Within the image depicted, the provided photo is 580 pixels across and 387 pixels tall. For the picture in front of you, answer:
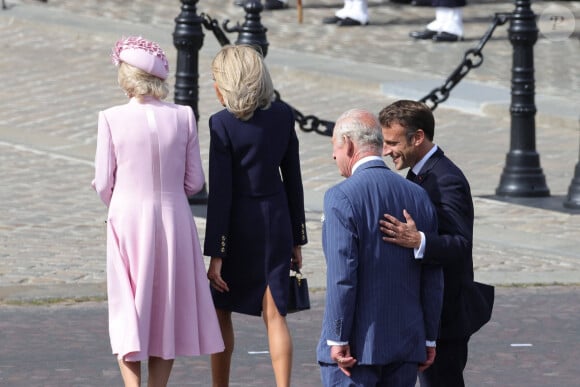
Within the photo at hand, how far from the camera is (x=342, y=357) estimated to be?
5.14 meters

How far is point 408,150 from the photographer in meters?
5.61

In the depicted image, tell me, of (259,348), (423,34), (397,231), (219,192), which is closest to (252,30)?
(259,348)

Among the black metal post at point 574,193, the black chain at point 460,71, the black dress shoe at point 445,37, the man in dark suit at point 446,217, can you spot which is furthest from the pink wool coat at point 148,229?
the black dress shoe at point 445,37

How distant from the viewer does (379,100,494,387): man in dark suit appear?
556 cm

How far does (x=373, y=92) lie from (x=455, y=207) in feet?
38.1

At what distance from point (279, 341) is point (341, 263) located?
5.85 ft

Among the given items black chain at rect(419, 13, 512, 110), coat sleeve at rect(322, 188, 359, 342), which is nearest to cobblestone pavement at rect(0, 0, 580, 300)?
black chain at rect(419, 13, 512, 110)

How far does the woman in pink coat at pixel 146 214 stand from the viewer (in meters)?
6.38

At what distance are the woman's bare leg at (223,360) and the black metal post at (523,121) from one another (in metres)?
6.16

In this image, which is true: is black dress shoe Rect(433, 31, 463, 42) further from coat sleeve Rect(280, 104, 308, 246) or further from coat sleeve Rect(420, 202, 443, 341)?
coat sleeve Rect(420, 202, 443, 341)

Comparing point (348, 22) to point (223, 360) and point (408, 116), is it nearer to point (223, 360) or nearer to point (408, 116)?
point (223, 360)

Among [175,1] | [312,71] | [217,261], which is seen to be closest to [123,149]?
[217,261]

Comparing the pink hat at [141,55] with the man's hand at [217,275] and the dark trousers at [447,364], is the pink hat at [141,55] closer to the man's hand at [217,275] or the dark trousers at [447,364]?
the man's hand at [217,275]

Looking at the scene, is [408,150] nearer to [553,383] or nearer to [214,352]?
[214,352]
